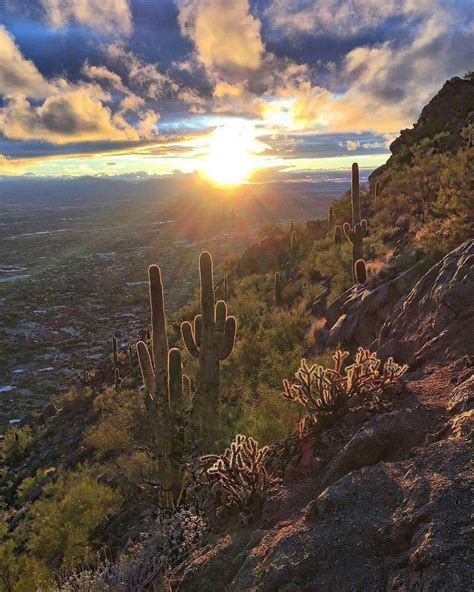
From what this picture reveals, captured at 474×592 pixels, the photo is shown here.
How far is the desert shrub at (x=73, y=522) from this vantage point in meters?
11.3

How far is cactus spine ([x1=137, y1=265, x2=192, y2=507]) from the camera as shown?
978 centimetres

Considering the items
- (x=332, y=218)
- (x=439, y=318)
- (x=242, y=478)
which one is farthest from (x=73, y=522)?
(x=332, y=218)

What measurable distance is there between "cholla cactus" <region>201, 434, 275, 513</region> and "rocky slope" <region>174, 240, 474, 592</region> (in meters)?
0.20

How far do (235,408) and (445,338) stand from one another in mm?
7734

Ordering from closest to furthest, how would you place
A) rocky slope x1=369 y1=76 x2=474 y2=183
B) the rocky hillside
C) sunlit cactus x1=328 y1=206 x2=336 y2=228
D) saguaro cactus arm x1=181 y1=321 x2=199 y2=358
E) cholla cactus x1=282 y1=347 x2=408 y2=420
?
the rocky hillside, cholla cactus x1=282 y1=347 x2=408 y2=420, saguaro cactus arm x1=181 y1=321 x2=199 y2=358, sunlit cactus x1=328 y1=206 x2=336 y2=228, rocky slope x1=369 y1=76 x2=474 y2=183

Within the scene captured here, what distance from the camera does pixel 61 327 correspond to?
2643 inches

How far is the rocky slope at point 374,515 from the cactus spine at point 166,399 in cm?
416

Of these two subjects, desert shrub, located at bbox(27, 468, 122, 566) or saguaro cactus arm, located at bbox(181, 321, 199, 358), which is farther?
saguaro cactus arm, located at bbox(181, 321, 199, 358)

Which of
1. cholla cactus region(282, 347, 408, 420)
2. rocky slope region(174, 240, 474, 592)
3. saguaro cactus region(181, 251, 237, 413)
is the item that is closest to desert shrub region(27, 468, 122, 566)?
saguaro cactus region(181, 251, 237, 413)

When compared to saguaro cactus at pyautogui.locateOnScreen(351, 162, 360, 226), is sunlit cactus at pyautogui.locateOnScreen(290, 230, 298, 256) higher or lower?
lower

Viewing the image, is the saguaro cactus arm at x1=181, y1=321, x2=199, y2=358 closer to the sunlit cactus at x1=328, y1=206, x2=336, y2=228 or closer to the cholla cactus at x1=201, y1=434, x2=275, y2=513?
the cholla cactus at x1=201, y1=434, x2=275, y2=513

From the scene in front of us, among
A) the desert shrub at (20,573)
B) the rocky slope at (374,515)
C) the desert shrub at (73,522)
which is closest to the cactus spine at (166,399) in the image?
the desert shrub at (73,522)

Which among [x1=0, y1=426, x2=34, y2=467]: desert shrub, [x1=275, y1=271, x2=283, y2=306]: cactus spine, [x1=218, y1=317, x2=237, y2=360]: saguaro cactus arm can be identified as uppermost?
[x1=218, y1=317, x2=237, y2=360]: saguaro cactus arm

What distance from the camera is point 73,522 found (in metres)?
12.4
